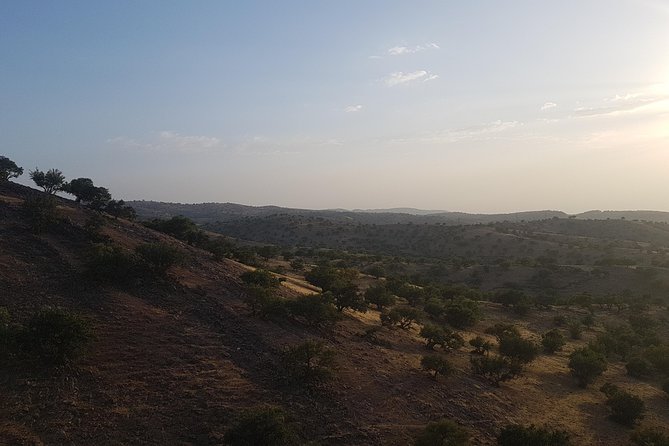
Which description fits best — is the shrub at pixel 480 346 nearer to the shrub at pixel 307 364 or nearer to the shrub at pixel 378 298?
the shrub at pixel 378 298

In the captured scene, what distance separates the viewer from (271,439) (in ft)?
45.3

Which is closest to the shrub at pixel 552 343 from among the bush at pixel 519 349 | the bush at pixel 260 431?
the bush at pixel 519 349

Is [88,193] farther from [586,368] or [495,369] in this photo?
[586,368]

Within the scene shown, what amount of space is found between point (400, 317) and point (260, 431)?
2032 centimetres

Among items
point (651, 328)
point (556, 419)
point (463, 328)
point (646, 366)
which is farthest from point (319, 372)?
point (651, 328)

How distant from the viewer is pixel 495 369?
25.5m

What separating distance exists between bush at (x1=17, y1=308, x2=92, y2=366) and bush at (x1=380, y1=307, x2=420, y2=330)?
66.4 ft

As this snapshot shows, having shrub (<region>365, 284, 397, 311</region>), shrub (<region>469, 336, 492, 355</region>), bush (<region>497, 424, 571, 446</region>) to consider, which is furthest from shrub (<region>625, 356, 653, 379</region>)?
bush (<region>497, 424, 571, 446</region>)

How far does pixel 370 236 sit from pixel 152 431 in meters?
111

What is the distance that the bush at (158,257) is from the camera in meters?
26.2

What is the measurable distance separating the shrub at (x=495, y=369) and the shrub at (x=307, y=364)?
34.3 feet

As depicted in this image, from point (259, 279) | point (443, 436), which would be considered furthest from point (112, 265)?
point (443, 436)

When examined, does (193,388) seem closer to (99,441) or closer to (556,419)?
(99,441)

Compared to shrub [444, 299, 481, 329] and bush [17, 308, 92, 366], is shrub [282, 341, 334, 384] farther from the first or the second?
shrub [444, 299, 481, 329]
